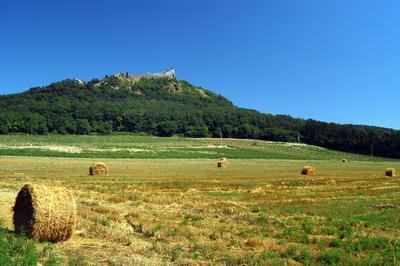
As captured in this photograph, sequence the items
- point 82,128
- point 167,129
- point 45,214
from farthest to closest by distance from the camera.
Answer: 1. point 167,129
2. point 82,128
3. point 45,214

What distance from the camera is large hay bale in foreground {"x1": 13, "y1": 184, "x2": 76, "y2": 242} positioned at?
Result: 45.7 feet

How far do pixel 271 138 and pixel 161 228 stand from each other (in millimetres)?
170361

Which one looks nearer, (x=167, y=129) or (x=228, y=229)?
(x=228, y=229)

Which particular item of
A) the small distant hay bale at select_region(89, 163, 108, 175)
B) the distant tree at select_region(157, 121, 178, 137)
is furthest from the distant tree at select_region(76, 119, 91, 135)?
the small distant hay bale at select_region(89, 163, 108, 175)

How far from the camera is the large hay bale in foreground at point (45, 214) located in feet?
45.7

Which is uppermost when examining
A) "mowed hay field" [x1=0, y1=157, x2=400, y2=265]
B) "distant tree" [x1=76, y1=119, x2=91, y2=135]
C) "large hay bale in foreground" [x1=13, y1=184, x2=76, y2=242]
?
"distant tree" [x1=76, y1=119, x2=91, y2=135]

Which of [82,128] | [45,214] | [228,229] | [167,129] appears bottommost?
[228,229]

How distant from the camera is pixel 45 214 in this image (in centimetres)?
1403

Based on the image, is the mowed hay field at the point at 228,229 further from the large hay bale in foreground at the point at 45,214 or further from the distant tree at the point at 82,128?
the distant tree at the point at 82,128

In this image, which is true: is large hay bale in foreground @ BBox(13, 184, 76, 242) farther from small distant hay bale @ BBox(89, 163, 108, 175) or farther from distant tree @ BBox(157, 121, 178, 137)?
distant tree @ BBox(157, 121, 178, 137)

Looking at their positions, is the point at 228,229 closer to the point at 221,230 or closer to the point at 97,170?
the point at 221,230

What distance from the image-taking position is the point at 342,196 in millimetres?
30219

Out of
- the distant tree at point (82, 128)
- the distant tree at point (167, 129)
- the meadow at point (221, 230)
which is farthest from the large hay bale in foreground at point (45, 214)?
the distant tree at point (167, 129)

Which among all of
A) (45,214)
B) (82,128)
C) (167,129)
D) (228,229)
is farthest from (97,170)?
(167,129)
